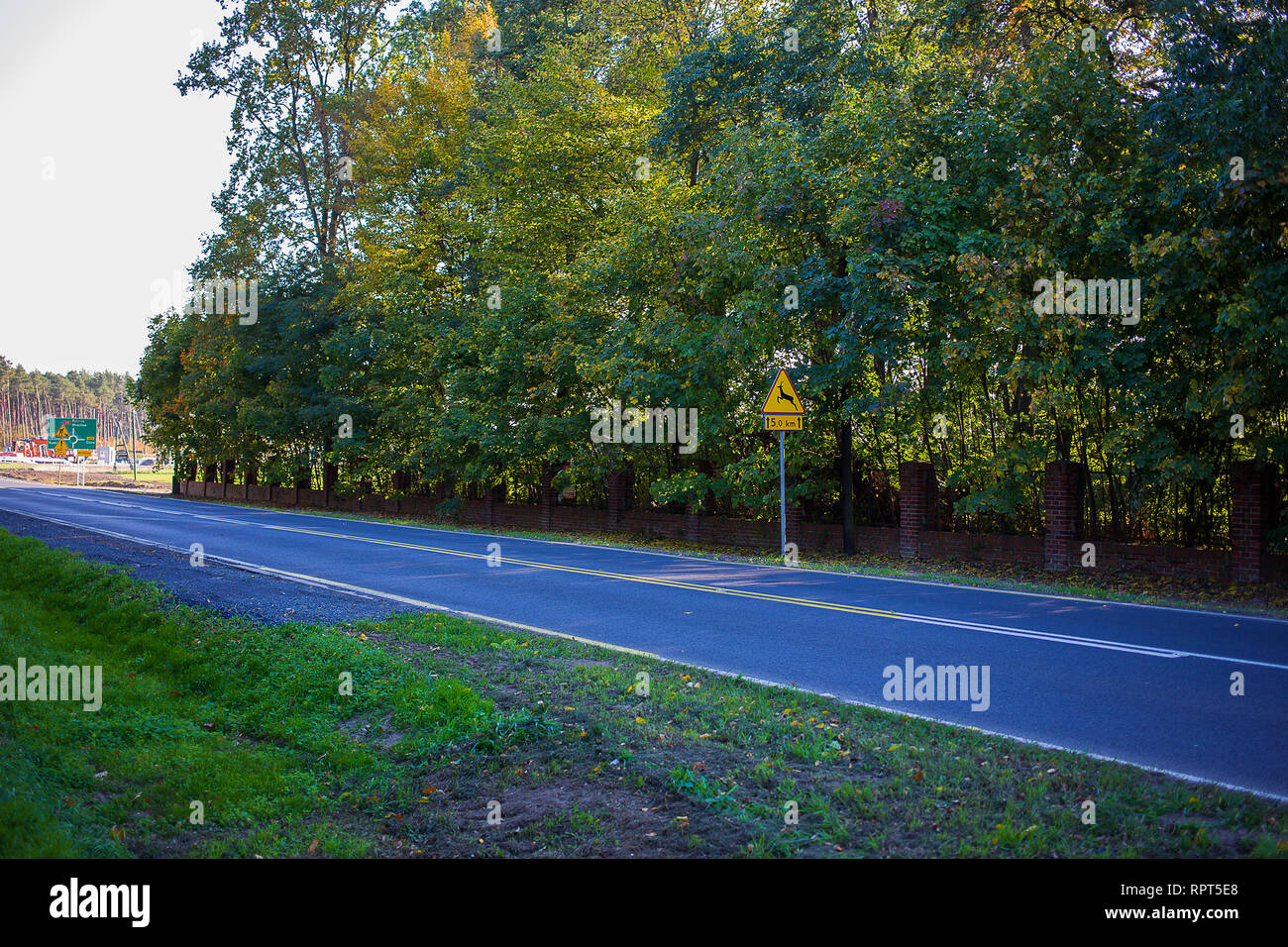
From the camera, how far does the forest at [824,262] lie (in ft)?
42.5

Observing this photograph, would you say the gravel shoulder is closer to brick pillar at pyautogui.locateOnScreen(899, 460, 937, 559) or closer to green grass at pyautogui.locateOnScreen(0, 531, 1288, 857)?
green grass at pyautogui.locateOnScreen(0, 531, 1288, 857)

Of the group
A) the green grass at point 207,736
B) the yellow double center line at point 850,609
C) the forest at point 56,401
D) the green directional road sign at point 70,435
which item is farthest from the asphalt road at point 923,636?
the forest at point 56,401

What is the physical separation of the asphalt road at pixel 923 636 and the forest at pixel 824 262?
4.08 meters

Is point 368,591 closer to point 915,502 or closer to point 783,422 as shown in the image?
point 783,422

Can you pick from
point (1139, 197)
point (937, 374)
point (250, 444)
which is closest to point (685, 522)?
point (937, 374)

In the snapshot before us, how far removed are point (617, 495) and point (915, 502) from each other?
32.3 feet

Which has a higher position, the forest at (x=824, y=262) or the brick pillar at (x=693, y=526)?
the forest at (x=824, y=262)

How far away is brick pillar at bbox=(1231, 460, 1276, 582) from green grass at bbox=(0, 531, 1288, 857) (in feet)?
34.2

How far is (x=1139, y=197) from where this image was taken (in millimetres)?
13867

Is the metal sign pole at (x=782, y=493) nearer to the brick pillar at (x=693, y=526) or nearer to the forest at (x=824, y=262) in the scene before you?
the forest at (x=824, y=262)

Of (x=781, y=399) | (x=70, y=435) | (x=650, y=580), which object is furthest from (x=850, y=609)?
(x=70, y=435)

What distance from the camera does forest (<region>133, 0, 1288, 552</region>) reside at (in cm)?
1297

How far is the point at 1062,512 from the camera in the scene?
52.9 ft
